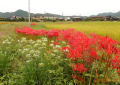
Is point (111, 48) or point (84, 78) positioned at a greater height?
point (111, 48)

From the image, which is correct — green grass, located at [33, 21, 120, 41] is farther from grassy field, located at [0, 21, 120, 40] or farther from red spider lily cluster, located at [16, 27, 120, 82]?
red spider lily cluster, located at [16, 27, 120, 82]

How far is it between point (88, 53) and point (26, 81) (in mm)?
1245

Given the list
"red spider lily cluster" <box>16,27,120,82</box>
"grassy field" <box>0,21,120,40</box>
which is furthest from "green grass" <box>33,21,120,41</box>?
"red spider lily cluster" <box>16,27,120,82</box>

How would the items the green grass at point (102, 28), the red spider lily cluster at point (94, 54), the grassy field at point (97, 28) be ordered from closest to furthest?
the red spider lily cluster at point (94, 54), the green grass at point (102, 28), the grassy field at point (97, 28)

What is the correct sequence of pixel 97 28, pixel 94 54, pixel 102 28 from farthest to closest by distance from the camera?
pixel 97 28 < pixel 102 28 < pixel 94 54

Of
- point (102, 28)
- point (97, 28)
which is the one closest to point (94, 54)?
point (102, 28)

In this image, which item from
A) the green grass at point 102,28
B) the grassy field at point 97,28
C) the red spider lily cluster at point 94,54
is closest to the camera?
the red spider lily cluster at point 94,54

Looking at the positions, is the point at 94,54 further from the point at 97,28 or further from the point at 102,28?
the point at 97,28

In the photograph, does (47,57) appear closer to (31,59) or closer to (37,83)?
(31,59)

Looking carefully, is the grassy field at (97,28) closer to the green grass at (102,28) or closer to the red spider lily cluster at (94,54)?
the green grass at (102,28)

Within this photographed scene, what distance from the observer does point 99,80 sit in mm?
2627

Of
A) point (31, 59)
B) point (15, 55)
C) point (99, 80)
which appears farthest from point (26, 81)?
point (15, 55)

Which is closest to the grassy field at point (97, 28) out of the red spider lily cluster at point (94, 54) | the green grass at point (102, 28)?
the green grass at point (102, 28)

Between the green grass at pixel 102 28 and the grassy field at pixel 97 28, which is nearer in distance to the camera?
the green grass at pixel 102 28
